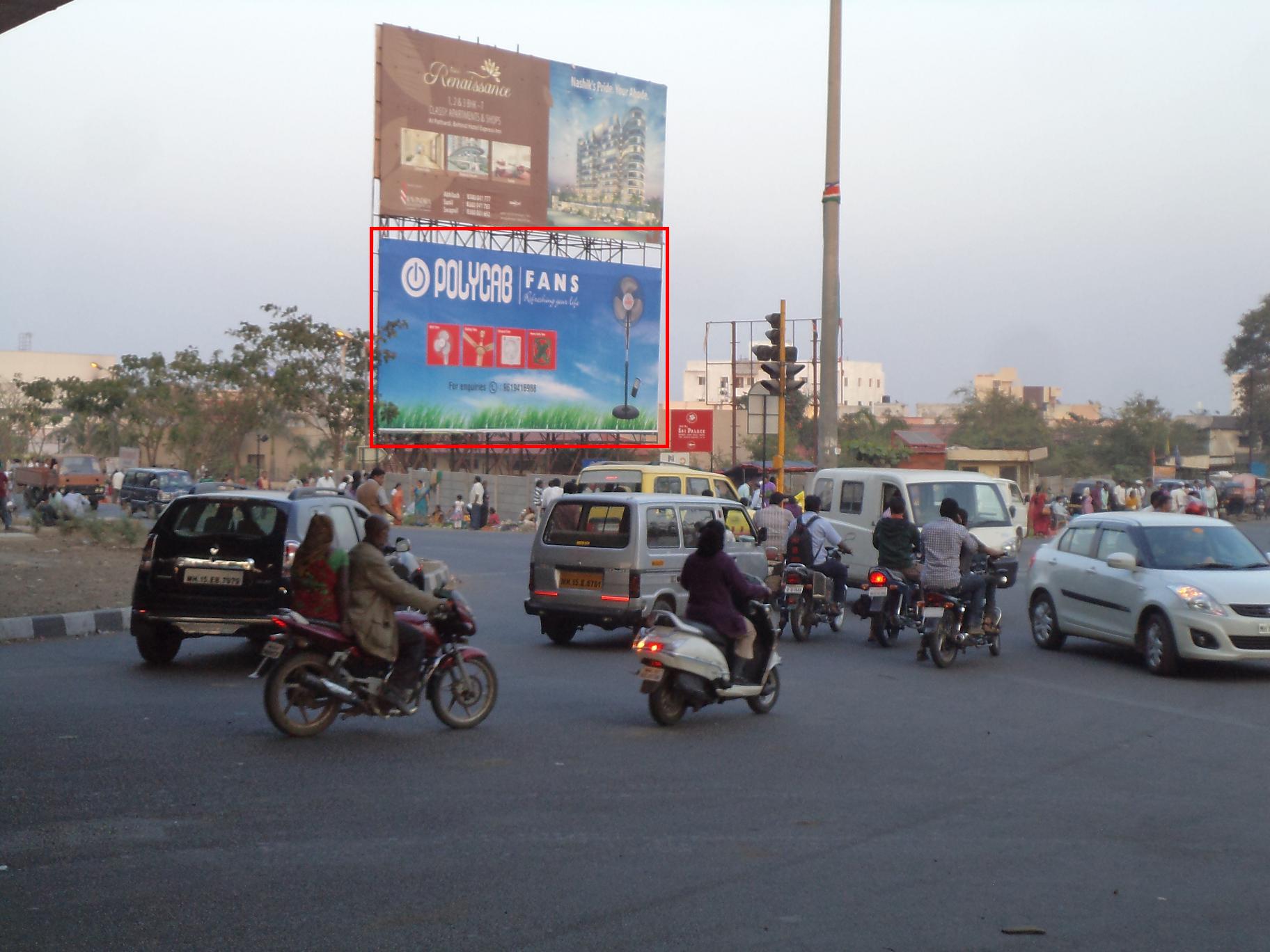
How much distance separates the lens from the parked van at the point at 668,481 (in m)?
18.4

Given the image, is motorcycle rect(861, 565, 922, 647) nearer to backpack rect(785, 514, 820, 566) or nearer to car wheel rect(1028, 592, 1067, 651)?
backpack rect(785, 514, 820, 566)

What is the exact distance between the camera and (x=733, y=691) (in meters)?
9.57

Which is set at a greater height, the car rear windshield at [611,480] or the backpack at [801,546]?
the car rear windshield at [611,480]

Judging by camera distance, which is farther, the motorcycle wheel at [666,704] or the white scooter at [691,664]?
the motorcycle wheel at [666,704]

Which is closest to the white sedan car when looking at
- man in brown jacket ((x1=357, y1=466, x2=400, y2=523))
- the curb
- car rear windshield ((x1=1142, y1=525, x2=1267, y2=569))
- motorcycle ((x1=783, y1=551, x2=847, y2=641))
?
car rear windshield ((x1=1142, y1=525, x2=1267, y2=569))

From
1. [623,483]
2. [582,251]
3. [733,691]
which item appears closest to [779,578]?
[623,483]

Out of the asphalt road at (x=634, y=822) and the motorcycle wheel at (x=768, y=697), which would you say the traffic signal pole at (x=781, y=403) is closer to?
the asphalt road at (x=634, y=822)

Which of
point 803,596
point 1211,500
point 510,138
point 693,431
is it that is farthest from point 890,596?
point 693,431

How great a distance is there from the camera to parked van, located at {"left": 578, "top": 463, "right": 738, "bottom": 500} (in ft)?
60.3

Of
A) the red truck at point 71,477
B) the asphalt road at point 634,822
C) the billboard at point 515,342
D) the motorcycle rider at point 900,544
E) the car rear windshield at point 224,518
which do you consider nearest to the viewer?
the asphalt road at point 634,822

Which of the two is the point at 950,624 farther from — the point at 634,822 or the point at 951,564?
the point at 634,822

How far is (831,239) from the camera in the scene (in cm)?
1925

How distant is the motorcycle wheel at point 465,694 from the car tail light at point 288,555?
9.16ft

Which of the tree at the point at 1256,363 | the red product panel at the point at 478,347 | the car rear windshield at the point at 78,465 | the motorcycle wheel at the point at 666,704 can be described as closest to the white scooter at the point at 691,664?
the motorcycle wheel at the point at 666,704
